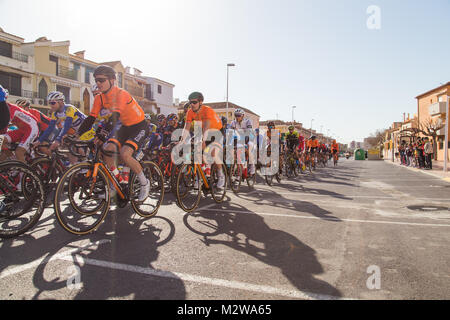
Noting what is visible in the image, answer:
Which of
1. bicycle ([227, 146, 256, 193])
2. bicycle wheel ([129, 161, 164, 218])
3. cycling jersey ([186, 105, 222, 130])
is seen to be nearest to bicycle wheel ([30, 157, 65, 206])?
bicycle wheel ([129, 161, 164, 218])

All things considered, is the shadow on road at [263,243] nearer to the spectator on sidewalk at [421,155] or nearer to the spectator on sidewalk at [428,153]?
the spectator on sidewalk at [428,153]

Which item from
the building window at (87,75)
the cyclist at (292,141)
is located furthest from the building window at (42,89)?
the cyclist at (292,141)

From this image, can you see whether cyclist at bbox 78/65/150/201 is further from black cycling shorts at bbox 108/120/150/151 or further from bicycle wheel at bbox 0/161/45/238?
bicycle wheel at bbox 0/161/45/238

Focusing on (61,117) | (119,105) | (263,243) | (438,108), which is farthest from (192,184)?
(438,108)

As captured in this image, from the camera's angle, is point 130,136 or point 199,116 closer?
point 130,136

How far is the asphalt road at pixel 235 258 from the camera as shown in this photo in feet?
7.70

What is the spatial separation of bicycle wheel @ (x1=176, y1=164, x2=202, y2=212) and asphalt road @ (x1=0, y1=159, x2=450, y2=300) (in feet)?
1.01

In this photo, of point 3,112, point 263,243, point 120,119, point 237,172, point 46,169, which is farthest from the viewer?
point 237,172

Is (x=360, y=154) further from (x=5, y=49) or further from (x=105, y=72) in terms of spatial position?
(x=105, y=72)

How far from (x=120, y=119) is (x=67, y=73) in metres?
36.8

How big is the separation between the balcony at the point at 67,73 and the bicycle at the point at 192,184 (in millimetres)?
35843

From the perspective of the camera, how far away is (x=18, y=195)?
13.3ft
